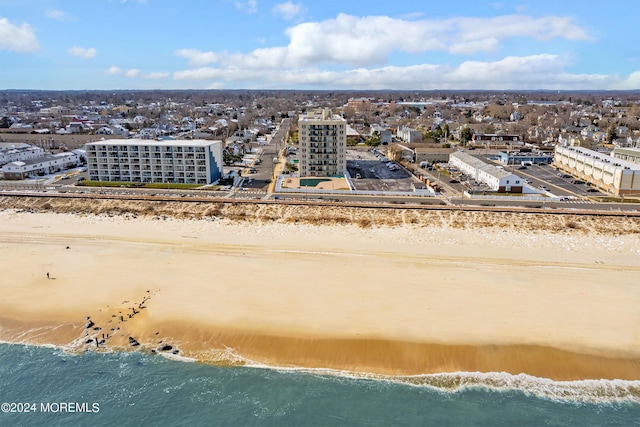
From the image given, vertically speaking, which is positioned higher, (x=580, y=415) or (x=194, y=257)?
(x=194, y=257)

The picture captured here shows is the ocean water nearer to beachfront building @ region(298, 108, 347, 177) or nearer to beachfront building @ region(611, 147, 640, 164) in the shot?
beachfront building @ region(298, 108, 347, 177)

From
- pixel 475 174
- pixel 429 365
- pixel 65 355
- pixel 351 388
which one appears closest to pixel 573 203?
pixel 475 174

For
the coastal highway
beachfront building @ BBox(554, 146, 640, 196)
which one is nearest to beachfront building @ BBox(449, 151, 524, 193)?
the coastal highway

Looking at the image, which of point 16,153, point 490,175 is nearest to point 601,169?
point 490,175

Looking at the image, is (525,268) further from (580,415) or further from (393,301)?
(580,415)

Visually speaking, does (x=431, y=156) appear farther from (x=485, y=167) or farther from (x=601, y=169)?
(x=601, y=169)

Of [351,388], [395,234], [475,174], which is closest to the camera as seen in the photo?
[351,388]
